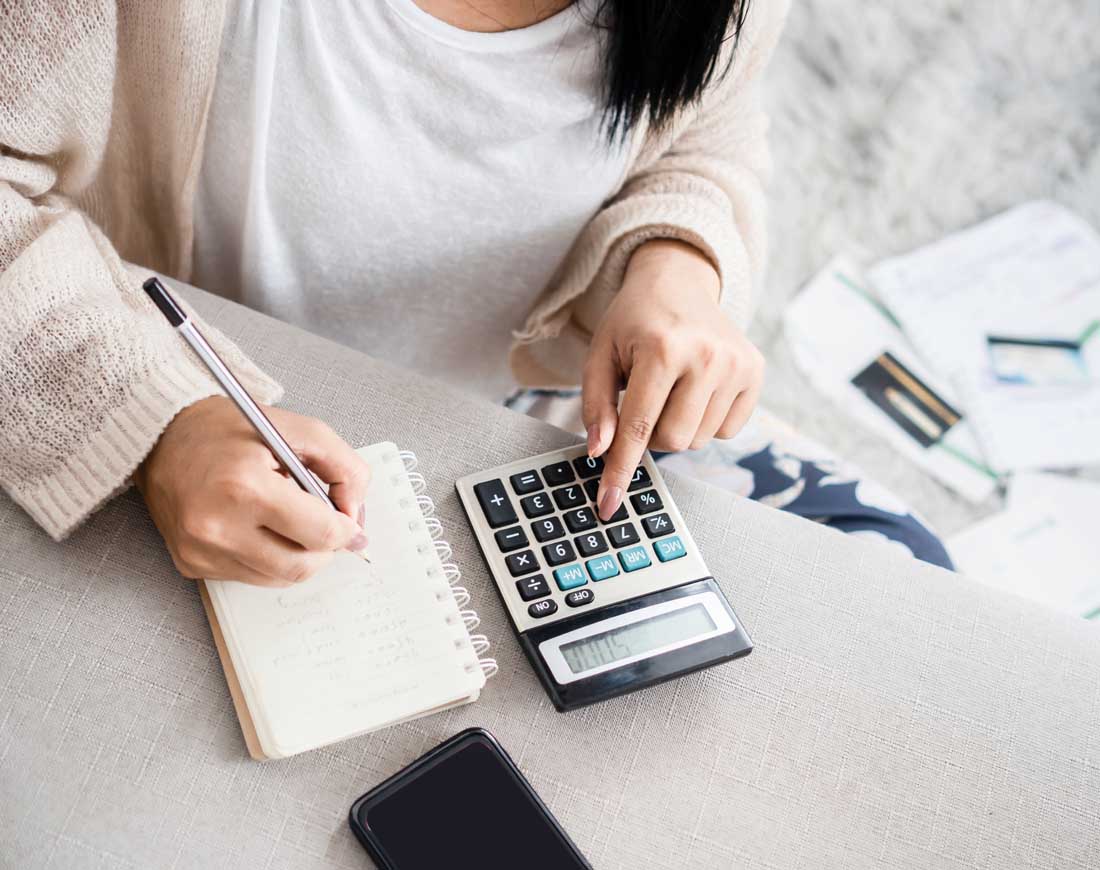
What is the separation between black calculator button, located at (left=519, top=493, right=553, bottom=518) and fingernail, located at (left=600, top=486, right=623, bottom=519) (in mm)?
26

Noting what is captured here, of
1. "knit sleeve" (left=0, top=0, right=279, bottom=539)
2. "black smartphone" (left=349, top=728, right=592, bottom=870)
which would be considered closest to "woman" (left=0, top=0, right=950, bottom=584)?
"knit sleeve" (left=0, top=0, right=279, bottom=539)

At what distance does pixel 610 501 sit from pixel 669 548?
0.12ft

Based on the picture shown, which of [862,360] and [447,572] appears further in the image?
A: [862,360]

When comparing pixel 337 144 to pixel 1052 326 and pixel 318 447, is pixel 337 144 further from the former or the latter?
pixel 1052 326

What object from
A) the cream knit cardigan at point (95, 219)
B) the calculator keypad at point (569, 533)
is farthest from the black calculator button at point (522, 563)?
the cream knit cardigan at point (95, 219)

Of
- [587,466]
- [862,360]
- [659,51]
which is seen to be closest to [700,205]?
[659,51]

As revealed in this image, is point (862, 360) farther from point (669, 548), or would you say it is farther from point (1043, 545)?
point (669, 548)

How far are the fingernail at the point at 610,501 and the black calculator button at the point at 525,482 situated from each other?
0.03 m

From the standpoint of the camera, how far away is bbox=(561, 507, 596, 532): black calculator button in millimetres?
460

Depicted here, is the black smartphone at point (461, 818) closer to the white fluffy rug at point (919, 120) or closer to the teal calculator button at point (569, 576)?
the teal calculator button at point (569, 576)

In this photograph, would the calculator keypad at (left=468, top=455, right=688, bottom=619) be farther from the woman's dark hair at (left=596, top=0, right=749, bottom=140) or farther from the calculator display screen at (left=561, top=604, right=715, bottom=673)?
the woman's dark hair at (left=596, top=0, right=749, bottom=140)

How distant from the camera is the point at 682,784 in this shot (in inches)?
16.1

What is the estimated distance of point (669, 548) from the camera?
46 centimetres

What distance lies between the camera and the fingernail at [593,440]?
0.48 metres
